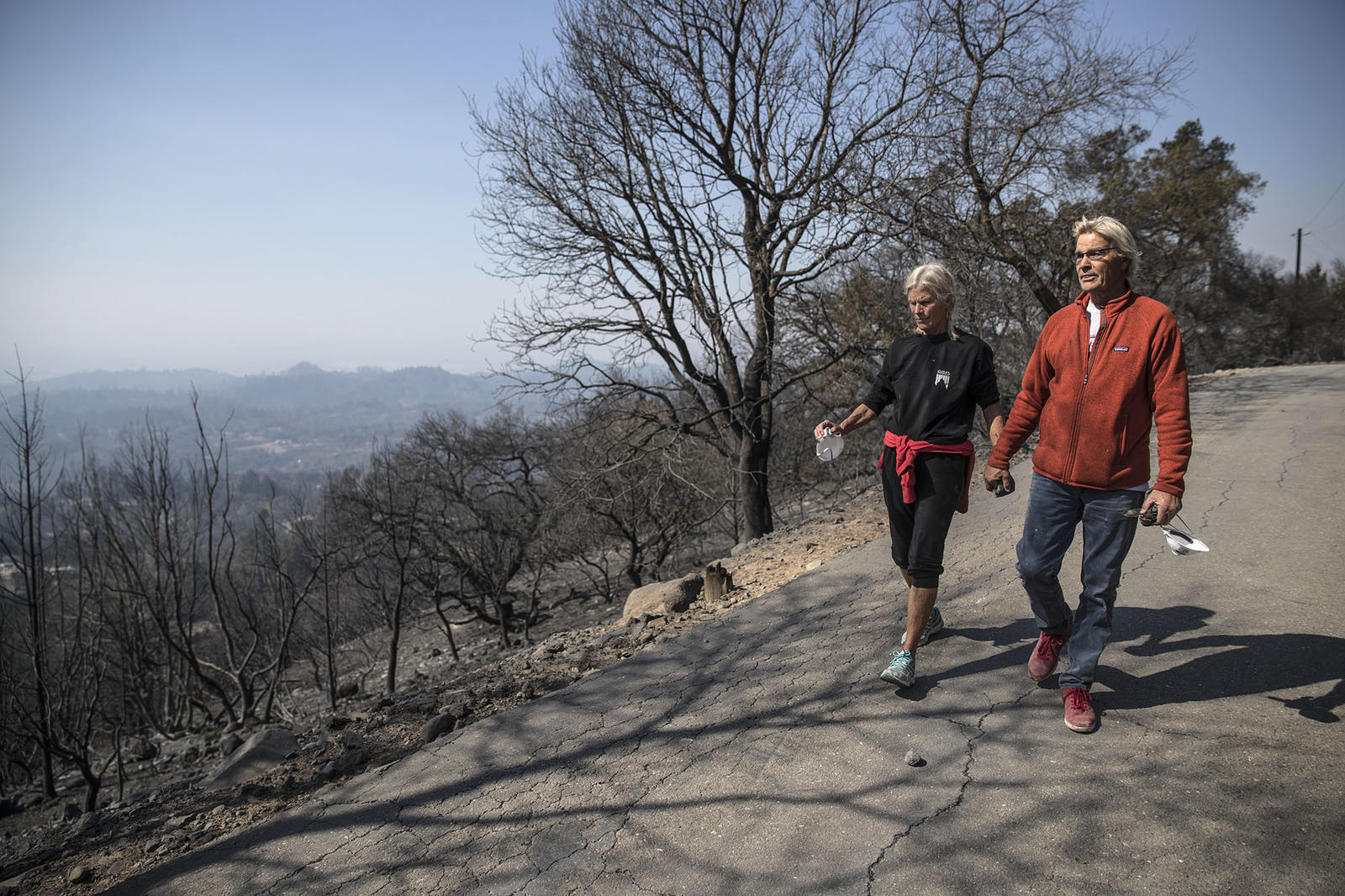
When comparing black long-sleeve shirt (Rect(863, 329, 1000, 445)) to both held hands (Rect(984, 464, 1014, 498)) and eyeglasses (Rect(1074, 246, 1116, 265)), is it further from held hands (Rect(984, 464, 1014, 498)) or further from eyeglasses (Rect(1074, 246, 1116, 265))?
eyeglasses (Rect(1074, 246, 1116, 265))

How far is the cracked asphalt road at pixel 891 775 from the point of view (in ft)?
7.88

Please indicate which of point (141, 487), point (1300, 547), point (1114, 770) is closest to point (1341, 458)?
point (1300, 547)

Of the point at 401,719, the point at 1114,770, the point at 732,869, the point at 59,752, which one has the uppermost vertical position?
the point at 1114,770

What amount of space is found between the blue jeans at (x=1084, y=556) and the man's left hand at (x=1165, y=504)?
0.47 ft

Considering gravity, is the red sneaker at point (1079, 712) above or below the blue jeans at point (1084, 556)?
below

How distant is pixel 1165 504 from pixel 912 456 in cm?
102

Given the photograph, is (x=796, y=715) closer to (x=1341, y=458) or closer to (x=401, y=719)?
(x=401, y=719)

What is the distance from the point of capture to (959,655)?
388cm

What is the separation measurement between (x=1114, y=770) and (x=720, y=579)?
360 cm

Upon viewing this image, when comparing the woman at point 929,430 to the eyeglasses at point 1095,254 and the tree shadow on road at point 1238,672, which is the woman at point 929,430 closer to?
the eyeglasses at point 1095,254

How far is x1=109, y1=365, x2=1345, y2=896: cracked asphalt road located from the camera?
2.40 metres

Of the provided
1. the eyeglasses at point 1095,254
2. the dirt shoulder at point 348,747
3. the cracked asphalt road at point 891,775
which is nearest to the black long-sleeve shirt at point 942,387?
the eyeglasses at point 1095,254

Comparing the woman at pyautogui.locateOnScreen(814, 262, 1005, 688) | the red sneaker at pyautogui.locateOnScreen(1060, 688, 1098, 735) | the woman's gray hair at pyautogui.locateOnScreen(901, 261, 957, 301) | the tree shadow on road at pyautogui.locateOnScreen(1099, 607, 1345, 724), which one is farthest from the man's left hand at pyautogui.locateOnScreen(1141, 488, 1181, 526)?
the woman's gray hair at pyautogui.locateOnScreen(901, 261, 957, 301)

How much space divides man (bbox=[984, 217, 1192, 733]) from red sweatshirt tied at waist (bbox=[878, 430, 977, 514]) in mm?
171
